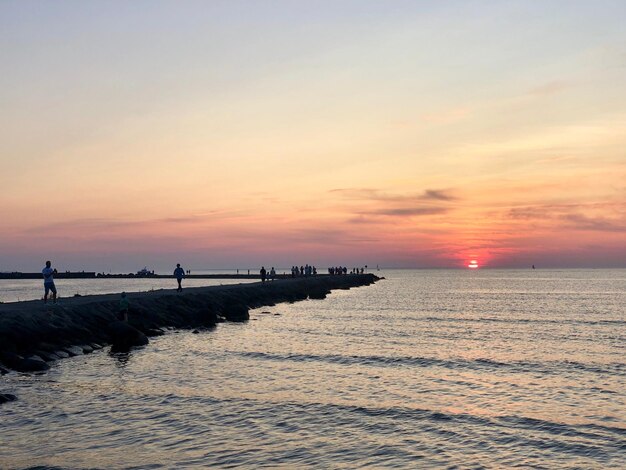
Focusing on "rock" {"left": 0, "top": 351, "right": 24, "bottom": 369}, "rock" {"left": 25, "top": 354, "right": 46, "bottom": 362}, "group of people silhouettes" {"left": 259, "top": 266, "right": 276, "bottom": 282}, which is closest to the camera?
"rock" {"left": 0, "top": 351, "right": 24, "bottom": 369}

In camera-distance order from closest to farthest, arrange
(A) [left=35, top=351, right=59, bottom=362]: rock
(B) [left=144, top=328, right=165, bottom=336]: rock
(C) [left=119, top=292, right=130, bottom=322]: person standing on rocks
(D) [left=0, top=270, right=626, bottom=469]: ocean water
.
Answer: (D) [left=0, top=270, right=626, bottom=469]: ocean water < (A) [left=35, top=351, right=59, bottom=362]: rock < (C) [left=119, top=292, right=130, bottom=322]: person standing on rocks < (B) [left=144, top=328, right=165, bottom=336]: rock

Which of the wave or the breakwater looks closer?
the wave

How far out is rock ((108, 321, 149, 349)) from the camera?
30620 millimetres

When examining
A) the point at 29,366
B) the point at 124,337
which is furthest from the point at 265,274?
the point at 29,366

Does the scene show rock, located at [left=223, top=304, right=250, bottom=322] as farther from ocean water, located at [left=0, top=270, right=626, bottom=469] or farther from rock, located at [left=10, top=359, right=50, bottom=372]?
rock, located at [left=10, top=359, right=50, bottom=372]

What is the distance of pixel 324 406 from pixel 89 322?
18479mm

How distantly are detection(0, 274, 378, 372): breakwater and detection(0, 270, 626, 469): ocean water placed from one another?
143 centimetres

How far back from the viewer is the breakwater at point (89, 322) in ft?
84.1

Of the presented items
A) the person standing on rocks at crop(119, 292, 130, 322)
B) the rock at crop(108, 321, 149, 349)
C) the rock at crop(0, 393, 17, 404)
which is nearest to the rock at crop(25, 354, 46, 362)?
the rock at crop(108, 321, 149, 349)

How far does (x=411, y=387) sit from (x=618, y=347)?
16.4 meters

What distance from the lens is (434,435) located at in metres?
15.7

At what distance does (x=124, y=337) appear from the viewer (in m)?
30.7

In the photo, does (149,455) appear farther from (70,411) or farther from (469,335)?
(469,335)

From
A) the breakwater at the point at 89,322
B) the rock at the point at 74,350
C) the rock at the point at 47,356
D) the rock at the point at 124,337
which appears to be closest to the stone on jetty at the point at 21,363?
the breakwater at the point at 89,322
